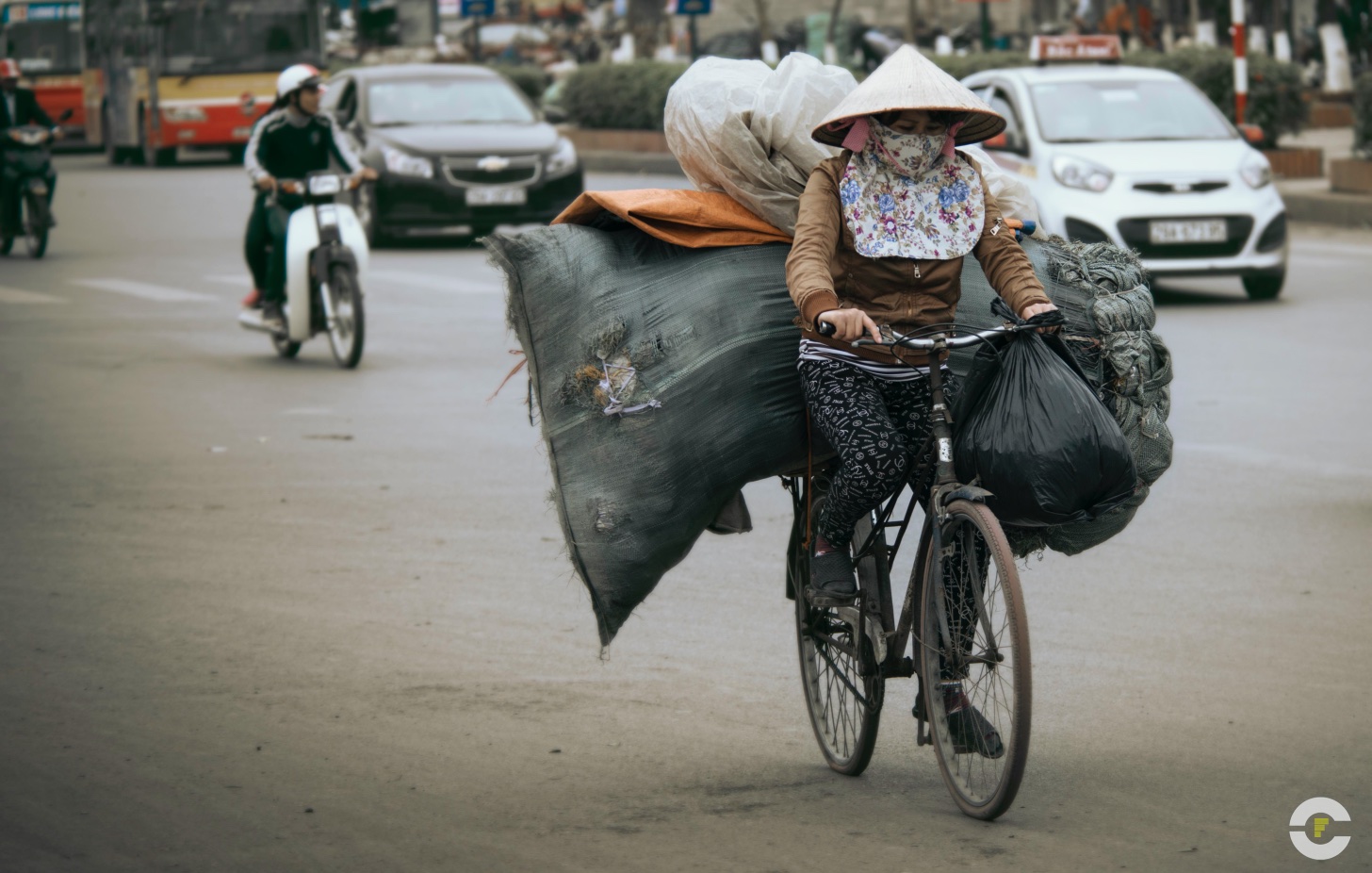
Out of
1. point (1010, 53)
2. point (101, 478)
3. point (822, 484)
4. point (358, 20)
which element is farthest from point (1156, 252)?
point (358, 20)

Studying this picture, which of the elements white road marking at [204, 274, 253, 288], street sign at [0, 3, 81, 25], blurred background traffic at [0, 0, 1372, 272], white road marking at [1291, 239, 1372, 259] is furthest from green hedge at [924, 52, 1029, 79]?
street sign at [0, 3, 81, 25]

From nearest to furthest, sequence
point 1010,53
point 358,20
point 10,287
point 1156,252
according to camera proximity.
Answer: point 1156,252
point 10,287
point 1010,53
point 358,20

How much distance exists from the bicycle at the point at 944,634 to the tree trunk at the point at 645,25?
40344mm

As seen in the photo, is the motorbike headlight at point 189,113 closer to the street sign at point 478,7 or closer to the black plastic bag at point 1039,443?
the street sign at point 478,7

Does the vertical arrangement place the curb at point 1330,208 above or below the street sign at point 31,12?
below

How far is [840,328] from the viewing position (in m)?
4.16

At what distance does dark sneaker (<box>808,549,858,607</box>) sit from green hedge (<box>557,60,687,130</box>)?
25.5 meters

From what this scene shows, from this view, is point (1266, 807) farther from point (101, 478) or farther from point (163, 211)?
point (163, 211)

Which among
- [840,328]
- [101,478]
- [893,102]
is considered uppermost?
[893,102]

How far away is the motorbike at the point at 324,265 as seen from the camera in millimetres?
11922

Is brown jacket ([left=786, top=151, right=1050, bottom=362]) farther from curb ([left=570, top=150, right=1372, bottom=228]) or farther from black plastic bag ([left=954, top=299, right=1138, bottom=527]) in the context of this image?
curb ([left=570, top=150, right=1372, bottom=228])

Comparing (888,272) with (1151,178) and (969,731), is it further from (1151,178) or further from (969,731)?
(1151,178)

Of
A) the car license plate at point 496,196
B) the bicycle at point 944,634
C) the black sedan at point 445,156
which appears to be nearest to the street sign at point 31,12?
the black sedan at point 445,156

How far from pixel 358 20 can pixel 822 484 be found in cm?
4147
